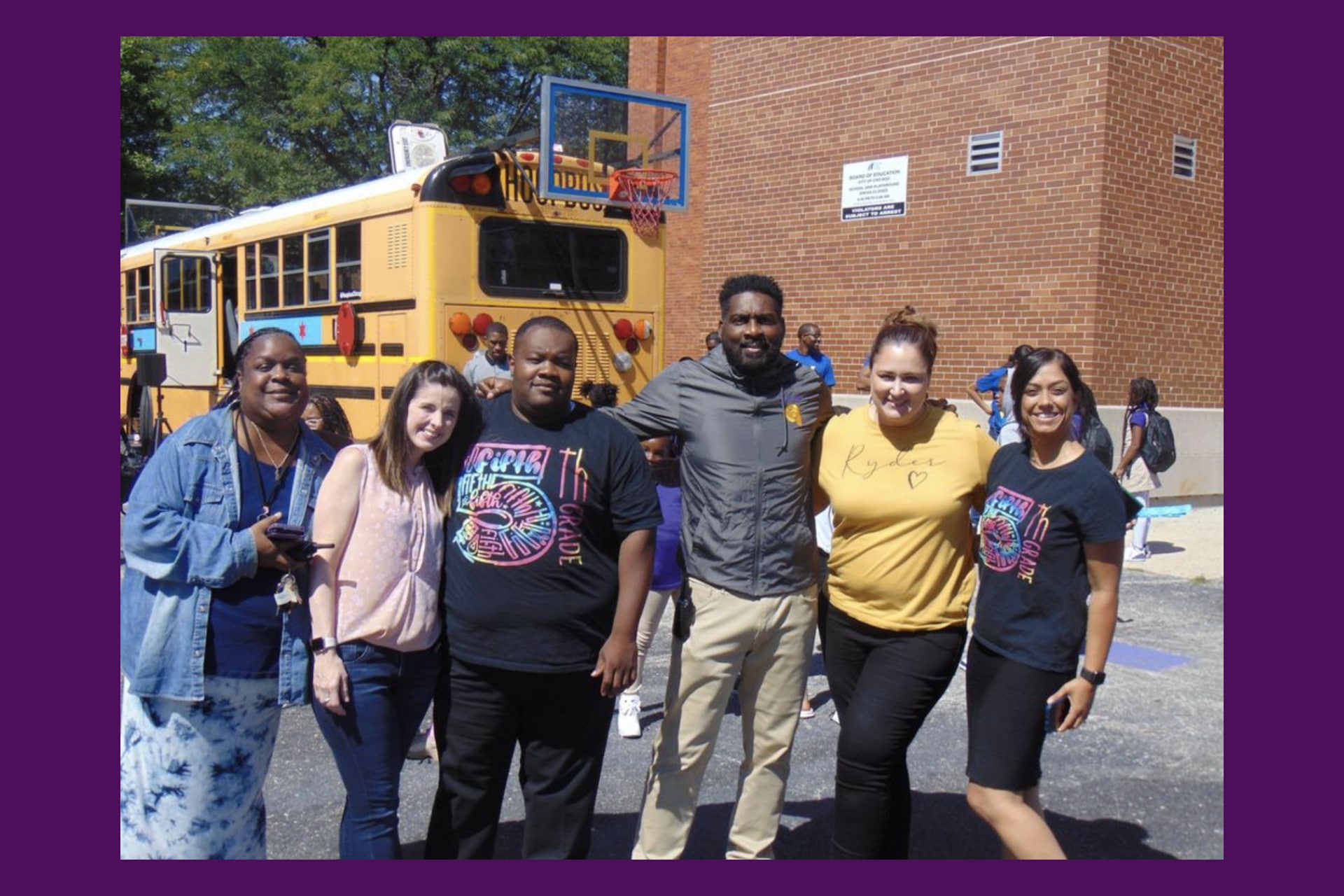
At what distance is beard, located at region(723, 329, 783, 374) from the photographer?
11.5 ft

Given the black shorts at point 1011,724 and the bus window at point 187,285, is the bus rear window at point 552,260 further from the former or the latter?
the black shorts at point 1011,724

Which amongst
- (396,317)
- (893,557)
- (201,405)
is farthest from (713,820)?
(201,405)

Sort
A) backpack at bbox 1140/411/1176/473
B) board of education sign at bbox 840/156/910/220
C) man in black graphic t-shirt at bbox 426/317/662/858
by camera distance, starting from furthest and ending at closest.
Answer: board of education sign at bbox 840/156/910/220, backpack at bbox 1140/411/1176/473, man in black graphic t-shirt at bbox 426/317/662/858

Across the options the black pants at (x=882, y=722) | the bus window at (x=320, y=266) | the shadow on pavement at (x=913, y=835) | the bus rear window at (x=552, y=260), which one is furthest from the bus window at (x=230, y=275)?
the black pants at (x=882, y=722)

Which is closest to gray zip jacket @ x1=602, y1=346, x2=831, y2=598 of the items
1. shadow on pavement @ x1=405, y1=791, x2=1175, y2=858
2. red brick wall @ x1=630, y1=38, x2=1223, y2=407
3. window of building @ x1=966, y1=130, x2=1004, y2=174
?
shadow on pavement @ x1=405, y1=791, x2=1175, y2=858

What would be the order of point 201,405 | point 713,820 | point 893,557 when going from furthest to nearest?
point 201,405 < point 713,820 < point 893,557

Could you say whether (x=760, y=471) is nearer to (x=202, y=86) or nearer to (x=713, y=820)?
(x=713, y=820)

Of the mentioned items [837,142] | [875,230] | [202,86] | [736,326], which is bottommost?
[736,326]

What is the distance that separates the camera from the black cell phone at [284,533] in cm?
293

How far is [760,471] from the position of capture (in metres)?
3.51

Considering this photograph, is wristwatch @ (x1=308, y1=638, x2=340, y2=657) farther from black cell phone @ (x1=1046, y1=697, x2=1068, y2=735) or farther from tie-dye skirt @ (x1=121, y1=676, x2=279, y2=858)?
black cell phone @ (x1=1046, y1=697, x2=1068, y2=735)

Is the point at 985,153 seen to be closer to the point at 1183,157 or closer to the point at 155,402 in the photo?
the point at 1183,157

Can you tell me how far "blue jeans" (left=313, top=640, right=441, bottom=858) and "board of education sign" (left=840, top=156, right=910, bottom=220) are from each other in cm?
1185

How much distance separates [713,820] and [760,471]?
5.38ft
